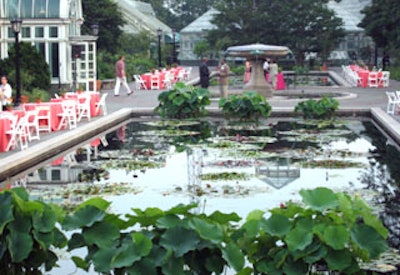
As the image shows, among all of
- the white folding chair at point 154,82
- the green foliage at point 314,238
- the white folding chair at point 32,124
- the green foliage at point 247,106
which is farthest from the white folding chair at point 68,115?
the white folding chair at point 154,82

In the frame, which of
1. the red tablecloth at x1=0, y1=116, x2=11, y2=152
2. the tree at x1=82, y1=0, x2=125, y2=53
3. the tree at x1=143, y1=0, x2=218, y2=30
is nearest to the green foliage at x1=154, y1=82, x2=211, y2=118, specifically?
the red tablecloth at x1=0, y1=116, x2=11, y2=152

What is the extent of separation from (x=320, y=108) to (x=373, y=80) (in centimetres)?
1472

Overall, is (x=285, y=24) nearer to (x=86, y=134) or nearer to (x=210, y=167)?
(x=86, y=134)

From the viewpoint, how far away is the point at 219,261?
7.24 meters

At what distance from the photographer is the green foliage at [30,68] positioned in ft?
93.0

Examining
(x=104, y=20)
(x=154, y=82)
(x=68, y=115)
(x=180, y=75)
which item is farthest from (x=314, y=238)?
(x=104, y=20)

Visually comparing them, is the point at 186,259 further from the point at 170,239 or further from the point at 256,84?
the point at 256,84

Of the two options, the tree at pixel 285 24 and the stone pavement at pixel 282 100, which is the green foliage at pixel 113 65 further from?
the tree at pixel 285 24

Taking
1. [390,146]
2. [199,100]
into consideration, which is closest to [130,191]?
[390,146]

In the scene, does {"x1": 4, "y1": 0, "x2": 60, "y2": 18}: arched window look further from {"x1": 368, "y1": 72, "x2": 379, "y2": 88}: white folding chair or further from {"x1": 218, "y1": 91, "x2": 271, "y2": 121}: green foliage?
{"x1": 368, "y1": 72, "x2": 379, "y2": 88}: white folding chair

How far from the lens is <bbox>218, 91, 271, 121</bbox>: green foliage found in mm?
22938

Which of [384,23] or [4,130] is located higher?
[384,23]

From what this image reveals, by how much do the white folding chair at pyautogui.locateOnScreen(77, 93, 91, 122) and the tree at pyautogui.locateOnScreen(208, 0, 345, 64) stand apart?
37.0 m

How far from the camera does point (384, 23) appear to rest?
49.1 metres
